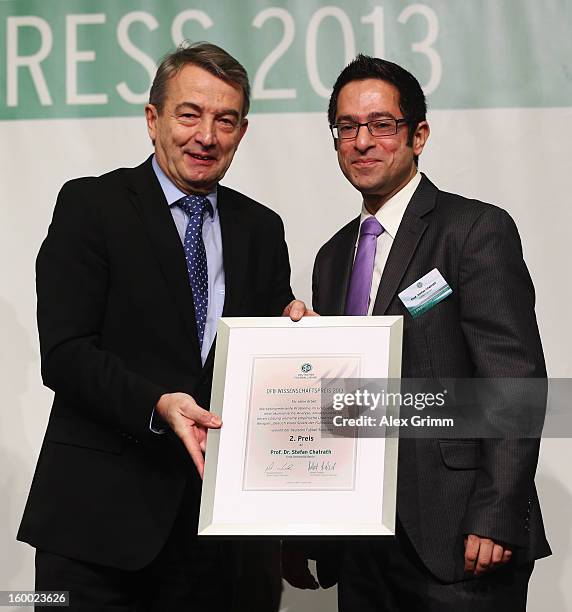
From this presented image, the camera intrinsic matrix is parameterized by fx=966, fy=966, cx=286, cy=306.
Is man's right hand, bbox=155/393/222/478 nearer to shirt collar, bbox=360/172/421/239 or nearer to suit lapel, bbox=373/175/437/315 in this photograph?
suit lapel, bbox=373/175/437/315

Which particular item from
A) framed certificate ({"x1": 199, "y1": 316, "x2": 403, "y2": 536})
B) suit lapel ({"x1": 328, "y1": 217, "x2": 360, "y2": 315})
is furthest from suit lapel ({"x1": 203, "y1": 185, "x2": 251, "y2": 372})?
suit lapel ({"x1": 328, "y1": 217, "x2": 360, "y2": 315})

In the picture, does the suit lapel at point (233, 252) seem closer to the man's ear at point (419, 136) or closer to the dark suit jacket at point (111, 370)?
the dark suit jacket at point (111, 370)

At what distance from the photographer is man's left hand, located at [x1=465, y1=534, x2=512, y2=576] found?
6.60ft

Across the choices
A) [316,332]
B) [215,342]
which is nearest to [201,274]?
[215,342]

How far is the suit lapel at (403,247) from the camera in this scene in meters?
2.18

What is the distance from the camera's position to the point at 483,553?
6.59 ft

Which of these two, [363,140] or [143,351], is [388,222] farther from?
[143,351]

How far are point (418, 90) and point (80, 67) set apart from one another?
1361mm

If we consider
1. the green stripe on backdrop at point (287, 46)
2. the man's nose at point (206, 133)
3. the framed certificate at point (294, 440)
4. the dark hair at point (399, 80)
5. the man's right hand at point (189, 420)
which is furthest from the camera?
the green stripe on backdrop at point (287, 46)

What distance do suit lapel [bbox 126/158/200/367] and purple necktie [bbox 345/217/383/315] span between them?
0.39 meters

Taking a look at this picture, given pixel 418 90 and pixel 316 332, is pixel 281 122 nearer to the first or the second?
pixel 418 90

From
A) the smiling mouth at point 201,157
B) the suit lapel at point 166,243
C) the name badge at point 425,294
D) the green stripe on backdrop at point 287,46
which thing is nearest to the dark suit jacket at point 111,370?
the suit lapel at point 166,243

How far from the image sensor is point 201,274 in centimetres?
223
